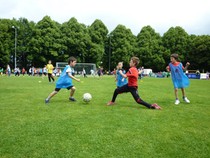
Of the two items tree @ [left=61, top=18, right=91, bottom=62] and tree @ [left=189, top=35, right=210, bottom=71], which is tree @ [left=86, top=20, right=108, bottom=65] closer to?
tree @ [left=61, top=18, right=91, bottom=62]

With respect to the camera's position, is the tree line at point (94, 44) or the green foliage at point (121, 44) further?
the green foliage at point (121, 44)

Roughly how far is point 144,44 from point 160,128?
69.3 metres

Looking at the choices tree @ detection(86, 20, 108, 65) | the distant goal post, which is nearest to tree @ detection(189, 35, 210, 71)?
tree @ detection(86, 20, 108, 65)

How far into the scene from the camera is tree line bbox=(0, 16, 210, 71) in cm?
6275

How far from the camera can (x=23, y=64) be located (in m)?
69.4

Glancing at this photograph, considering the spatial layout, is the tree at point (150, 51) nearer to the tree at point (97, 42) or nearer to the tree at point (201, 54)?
the tree at point (201, 54)

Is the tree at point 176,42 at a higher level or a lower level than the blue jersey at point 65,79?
higher

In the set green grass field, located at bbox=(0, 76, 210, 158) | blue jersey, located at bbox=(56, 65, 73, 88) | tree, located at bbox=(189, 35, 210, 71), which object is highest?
tree, located at bbox=(189, 35, 210, 71)

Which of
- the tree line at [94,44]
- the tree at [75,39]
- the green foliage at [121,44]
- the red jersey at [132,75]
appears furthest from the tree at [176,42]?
the red jersey at [132,75]

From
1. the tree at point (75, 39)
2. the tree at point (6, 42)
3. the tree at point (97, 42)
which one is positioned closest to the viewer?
the tree at point (6, 42)

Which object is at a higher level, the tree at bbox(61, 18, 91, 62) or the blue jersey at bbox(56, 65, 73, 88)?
the tree at bbox(61, 18, 91, 62)

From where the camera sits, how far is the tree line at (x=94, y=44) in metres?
62.8

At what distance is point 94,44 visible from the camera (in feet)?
218

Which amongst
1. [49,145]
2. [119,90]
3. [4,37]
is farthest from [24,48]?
[49,145]
